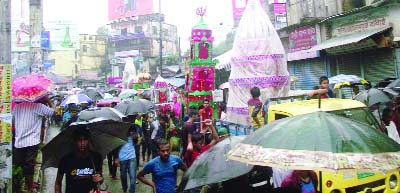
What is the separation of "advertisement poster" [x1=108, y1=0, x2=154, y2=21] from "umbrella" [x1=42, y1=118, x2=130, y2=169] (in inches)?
2197

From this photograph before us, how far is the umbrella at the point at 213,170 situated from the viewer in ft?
11.4

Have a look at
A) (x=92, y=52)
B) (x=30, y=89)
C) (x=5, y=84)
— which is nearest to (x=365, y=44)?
(x=30, y=89)

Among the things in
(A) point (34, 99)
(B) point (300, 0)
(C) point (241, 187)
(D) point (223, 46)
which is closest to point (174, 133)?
(A) point (34, 99)

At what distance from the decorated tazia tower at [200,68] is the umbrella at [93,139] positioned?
805 centimetres

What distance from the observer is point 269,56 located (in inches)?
383

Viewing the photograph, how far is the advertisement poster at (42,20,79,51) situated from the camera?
36.0 meters

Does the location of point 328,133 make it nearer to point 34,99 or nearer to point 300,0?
point 34,99

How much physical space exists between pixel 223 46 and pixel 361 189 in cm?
6084

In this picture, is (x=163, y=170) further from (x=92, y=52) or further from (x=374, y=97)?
(x=92, y=52)

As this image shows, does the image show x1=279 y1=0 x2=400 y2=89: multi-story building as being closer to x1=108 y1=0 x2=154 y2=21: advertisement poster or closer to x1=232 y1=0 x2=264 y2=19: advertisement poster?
x1=232 y1=0 x2=264 y2=19: advertisement poster

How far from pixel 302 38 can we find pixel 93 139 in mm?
14402

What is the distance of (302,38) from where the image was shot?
687 inches

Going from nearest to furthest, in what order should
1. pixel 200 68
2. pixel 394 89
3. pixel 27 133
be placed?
pixel 27 133, pixel 394 89, pixel 200 68

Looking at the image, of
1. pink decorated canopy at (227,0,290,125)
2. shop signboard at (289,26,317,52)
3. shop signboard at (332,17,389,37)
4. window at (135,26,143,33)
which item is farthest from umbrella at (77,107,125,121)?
window at (135,26,143,33)
